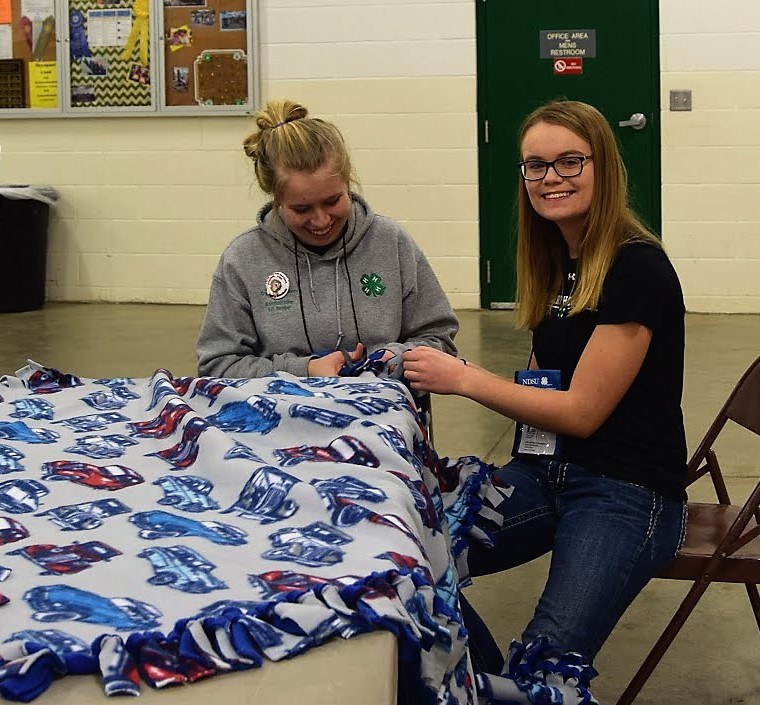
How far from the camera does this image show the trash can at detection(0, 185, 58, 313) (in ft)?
24.4

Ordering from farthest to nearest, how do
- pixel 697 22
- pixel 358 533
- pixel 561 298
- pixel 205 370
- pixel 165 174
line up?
pixel 165 174, pixel 697 22, pixel 205 370, pixel 561 298, pixel 358 533

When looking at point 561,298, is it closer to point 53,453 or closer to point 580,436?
point 580,436

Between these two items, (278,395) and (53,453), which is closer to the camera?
(53,453)

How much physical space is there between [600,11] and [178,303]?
3298mm

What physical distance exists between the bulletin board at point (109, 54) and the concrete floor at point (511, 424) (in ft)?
4.55

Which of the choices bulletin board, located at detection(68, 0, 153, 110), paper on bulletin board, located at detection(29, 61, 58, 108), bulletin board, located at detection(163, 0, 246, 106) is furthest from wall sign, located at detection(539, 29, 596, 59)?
paper on bulletin board, located at detection(29, 61, 58, 108)

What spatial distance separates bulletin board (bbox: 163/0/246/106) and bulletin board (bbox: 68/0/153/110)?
205mm

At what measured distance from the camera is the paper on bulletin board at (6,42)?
7793mm

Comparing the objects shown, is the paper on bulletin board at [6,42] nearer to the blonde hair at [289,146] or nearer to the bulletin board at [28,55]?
the bulletin board at [28,55]

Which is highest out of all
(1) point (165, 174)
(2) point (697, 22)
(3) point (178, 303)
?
(2) point (697, 22)

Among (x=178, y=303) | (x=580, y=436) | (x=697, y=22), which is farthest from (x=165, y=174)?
(x=580, y=436)

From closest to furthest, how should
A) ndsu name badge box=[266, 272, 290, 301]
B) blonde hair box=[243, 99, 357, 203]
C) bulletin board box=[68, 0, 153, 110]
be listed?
blonde hair box=[243, 99, 357, 203] → ndsu name badge box=[266, 272, 290, 301] → bulletin board box=[68, 0, 153, 110]

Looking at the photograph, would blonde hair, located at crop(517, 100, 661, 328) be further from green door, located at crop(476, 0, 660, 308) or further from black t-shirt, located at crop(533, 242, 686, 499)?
green door, located at crop(476, 0, 660, 308)

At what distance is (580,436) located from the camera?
2.02 m
